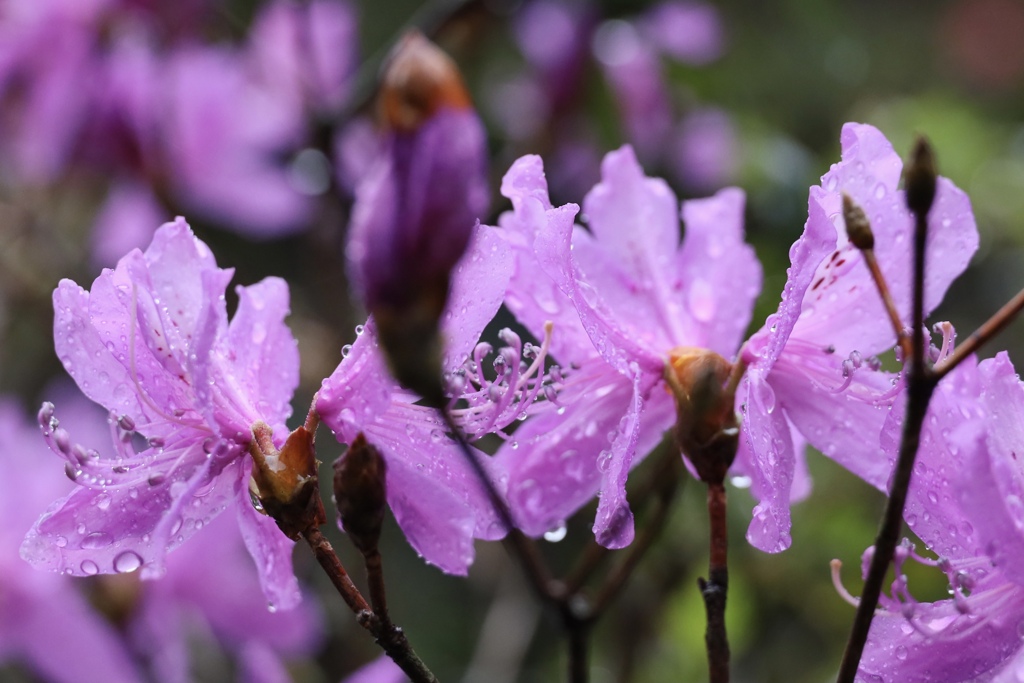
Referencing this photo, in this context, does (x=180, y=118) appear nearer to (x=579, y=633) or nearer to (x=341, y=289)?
(x=341, y=289)

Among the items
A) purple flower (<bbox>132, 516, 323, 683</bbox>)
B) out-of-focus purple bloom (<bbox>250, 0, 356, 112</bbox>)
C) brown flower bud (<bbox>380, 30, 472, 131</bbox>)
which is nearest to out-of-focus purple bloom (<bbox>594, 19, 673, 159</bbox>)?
out-of-focus purple bloom (<bbox>250, 0, 356, 112</bbox>)

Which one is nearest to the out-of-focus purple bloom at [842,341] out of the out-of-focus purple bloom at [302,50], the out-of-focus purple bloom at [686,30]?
the out-of-focus purple bloom at [302,50]

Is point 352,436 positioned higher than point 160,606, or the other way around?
point 352,436

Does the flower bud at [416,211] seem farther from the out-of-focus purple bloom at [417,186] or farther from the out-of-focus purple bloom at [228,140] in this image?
the out-of-focus purple bloom at [228,140]

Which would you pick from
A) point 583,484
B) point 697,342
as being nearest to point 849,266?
point 697,342

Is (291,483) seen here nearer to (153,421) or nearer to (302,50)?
(153,421)

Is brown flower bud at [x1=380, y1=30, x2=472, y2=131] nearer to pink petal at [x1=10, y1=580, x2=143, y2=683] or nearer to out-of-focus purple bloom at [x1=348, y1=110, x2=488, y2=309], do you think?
out-of-focus purple bloom at [x1=348, y1=110, x2=488, y2=309]
